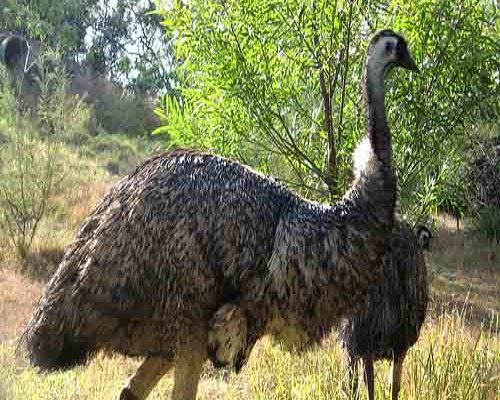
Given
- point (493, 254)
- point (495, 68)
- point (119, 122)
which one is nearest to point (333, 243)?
point (495, 68)

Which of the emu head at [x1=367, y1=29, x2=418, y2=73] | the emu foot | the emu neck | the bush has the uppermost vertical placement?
the bush

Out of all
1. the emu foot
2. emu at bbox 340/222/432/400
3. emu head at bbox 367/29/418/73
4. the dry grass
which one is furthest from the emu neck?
the dry grass

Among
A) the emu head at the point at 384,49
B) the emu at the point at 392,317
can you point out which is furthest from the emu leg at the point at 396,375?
the emu head at the point at 384,49

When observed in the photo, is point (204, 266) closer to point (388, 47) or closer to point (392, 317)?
point (388, 47)

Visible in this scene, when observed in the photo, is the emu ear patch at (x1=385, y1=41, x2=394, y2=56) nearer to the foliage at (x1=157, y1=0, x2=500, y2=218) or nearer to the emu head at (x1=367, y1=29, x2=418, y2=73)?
the emu head at (x1=367, y1=29, x2=418, y2=73)

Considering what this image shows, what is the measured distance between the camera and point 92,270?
285 centimetres

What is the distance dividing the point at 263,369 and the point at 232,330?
1.75 meters

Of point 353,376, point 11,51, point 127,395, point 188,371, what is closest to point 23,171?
point 353,376

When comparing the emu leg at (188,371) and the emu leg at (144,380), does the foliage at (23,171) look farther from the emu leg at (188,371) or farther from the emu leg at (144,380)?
the emu leg at (188,371)

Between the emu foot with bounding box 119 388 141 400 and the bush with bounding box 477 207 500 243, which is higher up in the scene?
the bush with bounding box 477 207 500 243

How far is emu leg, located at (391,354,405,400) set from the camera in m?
3.76

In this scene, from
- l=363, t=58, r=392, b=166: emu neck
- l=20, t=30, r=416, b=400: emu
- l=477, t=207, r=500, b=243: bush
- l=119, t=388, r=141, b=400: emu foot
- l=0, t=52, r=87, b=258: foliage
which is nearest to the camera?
l=20, t=30, r=416, b=400: emu

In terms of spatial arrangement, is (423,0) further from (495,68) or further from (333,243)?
(333,243)

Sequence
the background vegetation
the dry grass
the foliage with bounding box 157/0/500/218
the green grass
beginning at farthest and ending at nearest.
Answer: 1. the dry grass
2. the foliage with bounding box 157/0/500/218
3. the background vegetation
4. the green grass
